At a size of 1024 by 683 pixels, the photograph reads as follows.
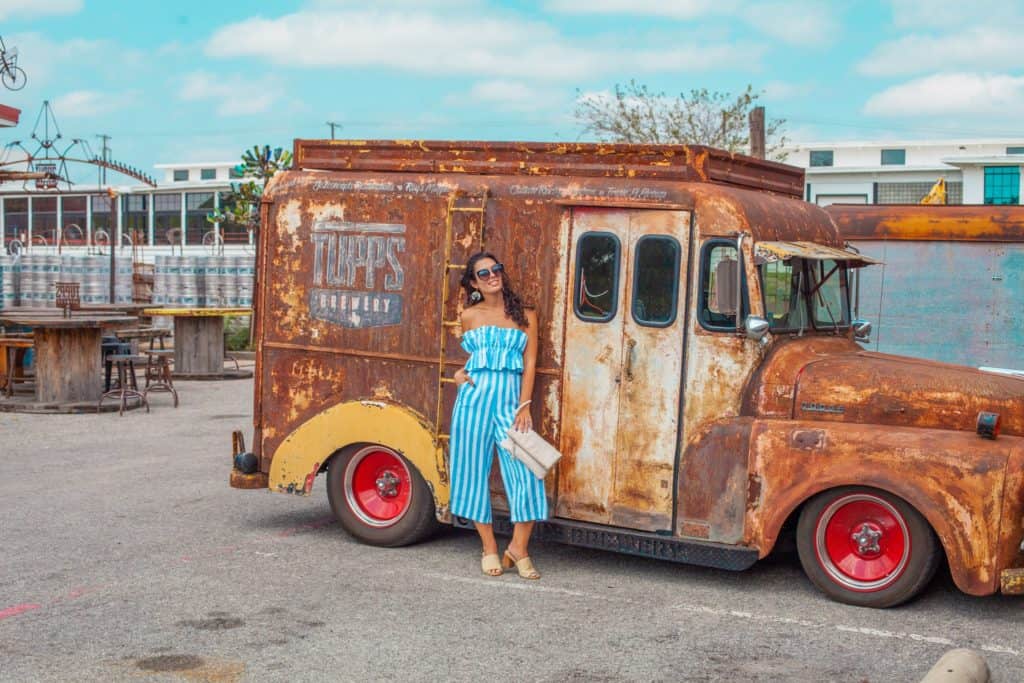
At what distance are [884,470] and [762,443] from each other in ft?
2.26

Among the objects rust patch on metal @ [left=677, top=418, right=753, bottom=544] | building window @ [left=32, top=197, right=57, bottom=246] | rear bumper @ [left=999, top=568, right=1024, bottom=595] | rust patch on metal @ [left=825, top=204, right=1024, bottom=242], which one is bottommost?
rear bumper @ [left=999, top=568, right=1024, bottom=595]

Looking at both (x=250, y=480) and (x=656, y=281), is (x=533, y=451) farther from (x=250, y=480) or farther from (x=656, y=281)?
(x=250, y=480)

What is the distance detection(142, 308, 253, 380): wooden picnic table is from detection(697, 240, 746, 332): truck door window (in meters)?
13.9

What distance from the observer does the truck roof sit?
24.5 ft

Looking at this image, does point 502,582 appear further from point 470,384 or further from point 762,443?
point 762,443

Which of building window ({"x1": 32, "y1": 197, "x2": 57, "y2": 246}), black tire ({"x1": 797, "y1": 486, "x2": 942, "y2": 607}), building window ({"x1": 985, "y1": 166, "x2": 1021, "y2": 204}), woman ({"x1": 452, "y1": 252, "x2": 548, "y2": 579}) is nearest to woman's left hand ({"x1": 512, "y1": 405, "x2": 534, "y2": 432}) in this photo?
woman ({"x1": 452, "y1": 252, "x2": 548, "y2": 579})

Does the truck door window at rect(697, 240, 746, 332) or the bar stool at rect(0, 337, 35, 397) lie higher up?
the truck door window at rect(697, 240, 746, 332)

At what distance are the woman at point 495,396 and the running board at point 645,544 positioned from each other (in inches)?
7.8

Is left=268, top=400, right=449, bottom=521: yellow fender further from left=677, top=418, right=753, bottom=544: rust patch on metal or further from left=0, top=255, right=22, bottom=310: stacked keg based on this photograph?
left=0, top=255, right=22, bottom=310: stacked keg

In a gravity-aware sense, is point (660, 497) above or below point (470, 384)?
below

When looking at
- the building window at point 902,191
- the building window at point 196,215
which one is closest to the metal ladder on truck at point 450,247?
the building window at point 902,191

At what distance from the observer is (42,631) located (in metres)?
6.09

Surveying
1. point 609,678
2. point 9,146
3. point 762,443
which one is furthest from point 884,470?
point 9,146

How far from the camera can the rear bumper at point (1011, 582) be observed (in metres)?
6.26
